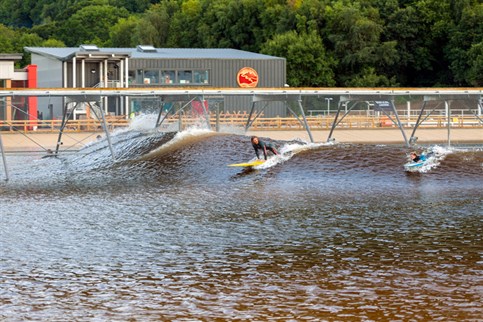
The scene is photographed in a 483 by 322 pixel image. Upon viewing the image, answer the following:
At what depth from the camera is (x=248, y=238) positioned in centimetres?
2541

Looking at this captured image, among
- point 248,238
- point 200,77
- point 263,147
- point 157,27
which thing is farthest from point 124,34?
point 248,238

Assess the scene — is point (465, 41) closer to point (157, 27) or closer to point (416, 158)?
point (157, 27)

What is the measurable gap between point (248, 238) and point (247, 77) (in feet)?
210

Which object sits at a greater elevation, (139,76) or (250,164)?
(139,76)

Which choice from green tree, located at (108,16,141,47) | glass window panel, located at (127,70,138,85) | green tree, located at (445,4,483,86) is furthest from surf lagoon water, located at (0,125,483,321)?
green tree, located at (108,16,141,47)

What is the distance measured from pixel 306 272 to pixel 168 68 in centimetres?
6782

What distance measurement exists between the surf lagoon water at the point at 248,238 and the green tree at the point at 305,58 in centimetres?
7183

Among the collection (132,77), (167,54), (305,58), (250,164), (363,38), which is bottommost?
(250,164)

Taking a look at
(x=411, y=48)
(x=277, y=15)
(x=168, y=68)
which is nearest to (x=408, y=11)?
(x=411, y=48)

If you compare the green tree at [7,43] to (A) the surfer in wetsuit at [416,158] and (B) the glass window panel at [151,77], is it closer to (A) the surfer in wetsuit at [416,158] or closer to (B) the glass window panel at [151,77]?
(B) the glass window panel at [151,77]

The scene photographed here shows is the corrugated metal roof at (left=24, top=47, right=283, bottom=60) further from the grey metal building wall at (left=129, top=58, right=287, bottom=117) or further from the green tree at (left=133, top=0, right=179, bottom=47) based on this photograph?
the green tree at (left=133, top=0, right=179, bottom=47)

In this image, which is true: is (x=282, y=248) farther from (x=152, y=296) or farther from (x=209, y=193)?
(x=209, y=193)

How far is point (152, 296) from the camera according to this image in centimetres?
1947

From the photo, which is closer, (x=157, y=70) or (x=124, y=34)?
(x=157, y=70)
